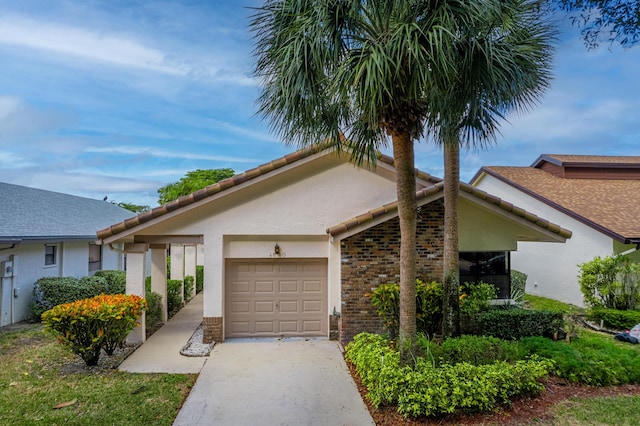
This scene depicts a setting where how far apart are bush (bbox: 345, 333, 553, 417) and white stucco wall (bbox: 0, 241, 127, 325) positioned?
11866mm

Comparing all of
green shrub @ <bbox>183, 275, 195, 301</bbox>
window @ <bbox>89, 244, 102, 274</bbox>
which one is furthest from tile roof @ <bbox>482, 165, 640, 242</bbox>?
window @ <bbox>89, 244, 102, 274</bbox>

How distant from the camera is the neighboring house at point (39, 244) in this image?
37.9 feet

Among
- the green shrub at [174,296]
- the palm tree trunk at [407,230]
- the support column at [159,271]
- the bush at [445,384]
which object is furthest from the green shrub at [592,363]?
the green shrub at [174,296]

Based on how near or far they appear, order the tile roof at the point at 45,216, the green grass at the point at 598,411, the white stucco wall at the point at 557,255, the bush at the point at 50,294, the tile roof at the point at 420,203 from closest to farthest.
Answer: the green grass at the point at 598,411 → the tile roof at the point at 420,203 → the tile roof at the point at 45,216 → the bush at the point at 50,294 → the white stucco wall at the point at 557,255

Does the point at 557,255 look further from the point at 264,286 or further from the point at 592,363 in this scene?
the point at 264,286

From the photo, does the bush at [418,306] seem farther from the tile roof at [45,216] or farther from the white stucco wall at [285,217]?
the tile roof at [45,216]

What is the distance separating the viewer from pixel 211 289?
31.7 feet

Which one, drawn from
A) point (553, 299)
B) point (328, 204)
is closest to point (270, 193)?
point (328, 204)

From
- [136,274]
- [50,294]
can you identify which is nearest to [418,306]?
[136,274]

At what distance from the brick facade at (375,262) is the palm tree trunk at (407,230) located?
2818mm

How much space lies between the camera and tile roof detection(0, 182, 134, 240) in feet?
40.1

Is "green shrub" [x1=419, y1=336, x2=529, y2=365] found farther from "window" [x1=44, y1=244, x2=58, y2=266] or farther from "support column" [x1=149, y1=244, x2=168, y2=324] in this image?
"window" [x1=44, y1=244, x2=58, y2=266]

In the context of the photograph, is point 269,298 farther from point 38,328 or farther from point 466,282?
point 38,328

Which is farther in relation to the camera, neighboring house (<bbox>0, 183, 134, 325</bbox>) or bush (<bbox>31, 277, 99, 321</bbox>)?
bush (<bbox>31, 277, 99, 321</bbox>)
